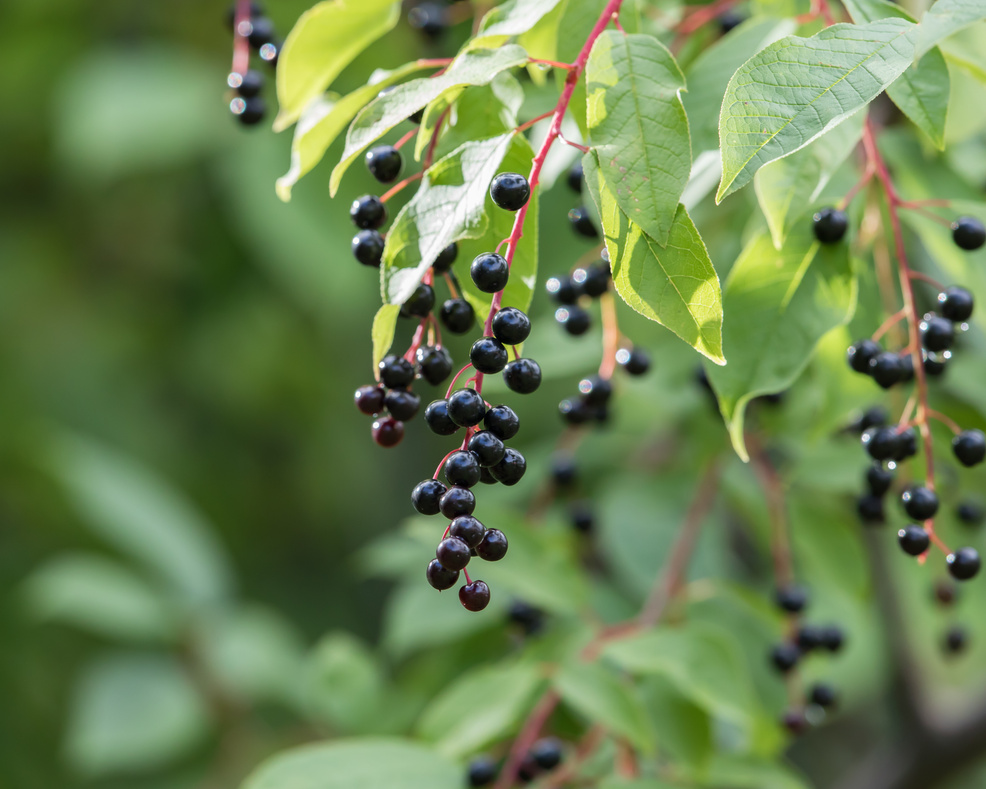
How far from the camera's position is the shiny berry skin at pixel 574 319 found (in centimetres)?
125

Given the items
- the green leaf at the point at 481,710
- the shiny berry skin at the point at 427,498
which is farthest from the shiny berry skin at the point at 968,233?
the green leaf at the point at 481,710

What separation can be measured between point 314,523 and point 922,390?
3249mm

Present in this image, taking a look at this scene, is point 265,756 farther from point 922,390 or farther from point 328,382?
point 922,390

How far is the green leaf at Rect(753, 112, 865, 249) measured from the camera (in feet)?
3.03

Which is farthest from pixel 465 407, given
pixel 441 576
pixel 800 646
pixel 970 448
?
pixel 800 646

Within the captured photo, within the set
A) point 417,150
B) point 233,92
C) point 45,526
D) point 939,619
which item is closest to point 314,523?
point 45,526

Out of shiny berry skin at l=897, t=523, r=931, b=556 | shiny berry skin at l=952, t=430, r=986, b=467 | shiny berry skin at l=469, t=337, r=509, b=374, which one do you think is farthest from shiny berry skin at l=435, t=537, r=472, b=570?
shiny berry skin at l=952, t=430, r=986, b=467

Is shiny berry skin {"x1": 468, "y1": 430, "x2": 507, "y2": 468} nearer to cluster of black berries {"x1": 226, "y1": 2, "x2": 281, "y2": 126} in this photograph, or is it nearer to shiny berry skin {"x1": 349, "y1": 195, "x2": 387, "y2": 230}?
shiny berry skin {"x1": 349, "y1": 195, "x2": 387, "y2": 230}

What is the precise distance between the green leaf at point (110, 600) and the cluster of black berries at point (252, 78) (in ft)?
5.04

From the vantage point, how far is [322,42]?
1072 millimetres

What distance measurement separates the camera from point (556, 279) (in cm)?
124

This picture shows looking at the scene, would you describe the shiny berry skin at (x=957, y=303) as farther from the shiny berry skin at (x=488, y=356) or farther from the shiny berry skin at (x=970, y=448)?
the shiny berry skin at (x=488, y=356)

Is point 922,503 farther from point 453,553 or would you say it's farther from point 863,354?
point 453,553

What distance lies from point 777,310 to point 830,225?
0.35ft
